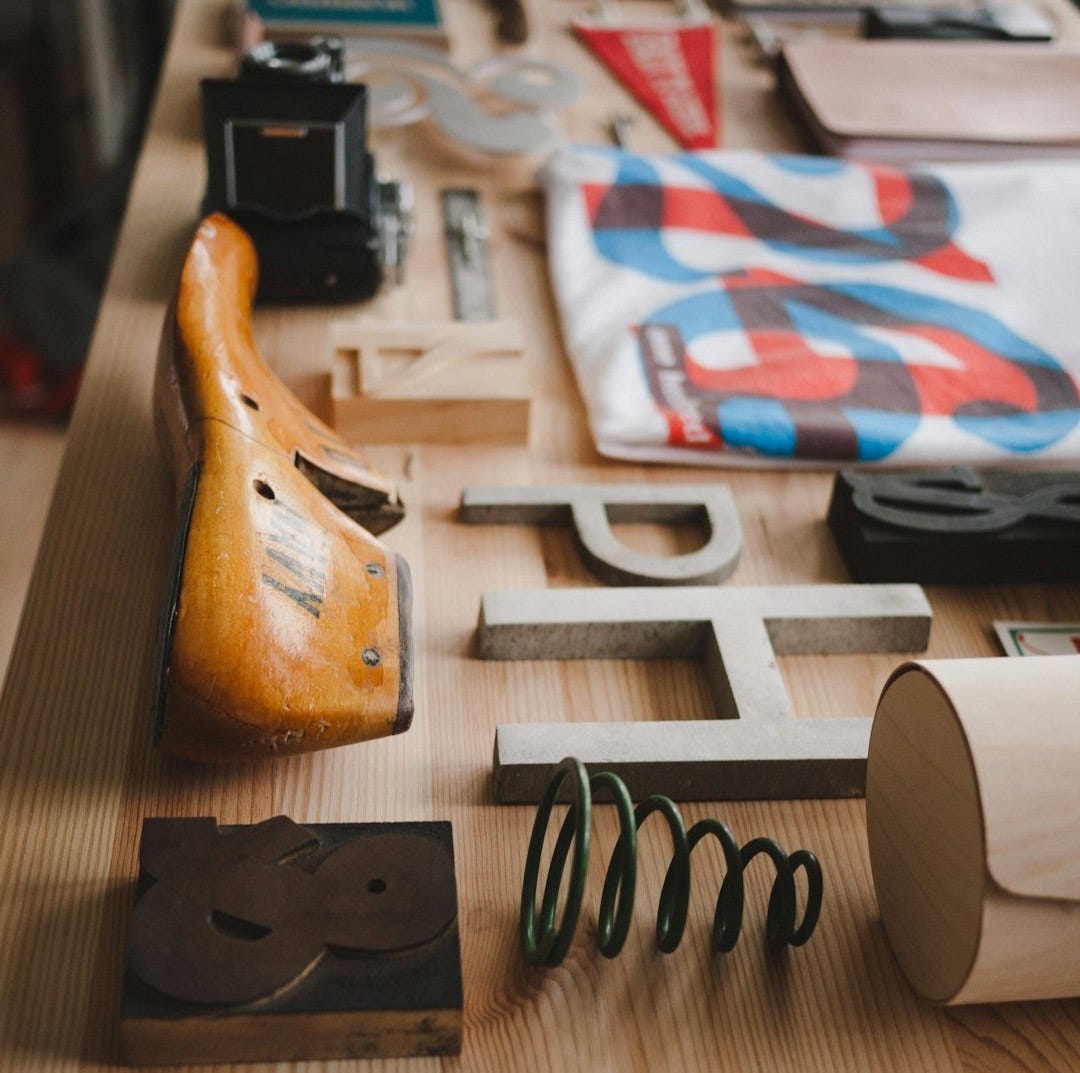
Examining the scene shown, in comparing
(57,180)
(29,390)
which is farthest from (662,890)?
(57,180)

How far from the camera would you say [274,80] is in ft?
3.25

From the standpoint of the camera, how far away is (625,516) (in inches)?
33.0

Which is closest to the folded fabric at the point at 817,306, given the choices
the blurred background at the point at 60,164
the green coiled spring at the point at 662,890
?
the green coiled spring at the point at 662,890

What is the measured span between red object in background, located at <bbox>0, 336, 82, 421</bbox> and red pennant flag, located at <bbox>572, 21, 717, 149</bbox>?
32.8 inches

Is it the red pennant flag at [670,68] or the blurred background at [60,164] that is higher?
the red pennant flag at [670,68]

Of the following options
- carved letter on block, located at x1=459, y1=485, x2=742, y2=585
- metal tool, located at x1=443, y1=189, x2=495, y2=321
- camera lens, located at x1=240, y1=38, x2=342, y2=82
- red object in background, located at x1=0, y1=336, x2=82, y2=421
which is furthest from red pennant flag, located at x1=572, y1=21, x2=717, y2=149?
red object in background, located at x1=0, y1=336, x2=82, y2=421

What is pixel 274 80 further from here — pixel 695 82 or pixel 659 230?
pixel 695 82

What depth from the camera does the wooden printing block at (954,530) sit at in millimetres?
773

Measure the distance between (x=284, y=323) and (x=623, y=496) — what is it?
12.8 inches

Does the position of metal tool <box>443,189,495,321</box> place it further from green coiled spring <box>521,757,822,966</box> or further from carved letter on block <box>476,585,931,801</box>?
green coiled spring <box>521,757,822,966</box>

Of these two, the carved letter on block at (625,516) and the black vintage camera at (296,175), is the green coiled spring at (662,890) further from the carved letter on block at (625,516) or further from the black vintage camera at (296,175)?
the black vintage camera at (296,175)

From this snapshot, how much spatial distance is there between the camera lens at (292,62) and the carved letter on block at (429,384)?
0.77 feet

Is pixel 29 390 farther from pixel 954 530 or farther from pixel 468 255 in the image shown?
pixel 954 530

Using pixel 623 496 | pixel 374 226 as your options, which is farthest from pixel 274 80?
pixel 623 496
